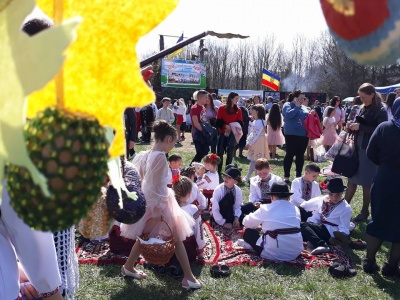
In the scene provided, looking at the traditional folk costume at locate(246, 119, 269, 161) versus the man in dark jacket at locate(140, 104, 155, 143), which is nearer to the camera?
the traditional folk costume at locate(246, 119, 269, 161)

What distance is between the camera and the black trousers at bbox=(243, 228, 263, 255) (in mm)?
4723

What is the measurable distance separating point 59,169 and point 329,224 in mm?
4924

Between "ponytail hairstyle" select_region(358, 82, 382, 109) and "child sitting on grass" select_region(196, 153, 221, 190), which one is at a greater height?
"ponytail hairstyle" select_region(358, 82, 382, 109)

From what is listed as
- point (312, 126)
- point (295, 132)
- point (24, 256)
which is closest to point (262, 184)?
point (295, 132)

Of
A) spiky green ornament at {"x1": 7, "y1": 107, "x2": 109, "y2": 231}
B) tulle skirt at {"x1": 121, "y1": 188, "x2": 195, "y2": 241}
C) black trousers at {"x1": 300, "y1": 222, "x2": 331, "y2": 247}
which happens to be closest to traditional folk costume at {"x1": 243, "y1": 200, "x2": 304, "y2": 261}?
black trousers at {"x1": 300, "y1": 222, "x2": 331, "y2": 247}

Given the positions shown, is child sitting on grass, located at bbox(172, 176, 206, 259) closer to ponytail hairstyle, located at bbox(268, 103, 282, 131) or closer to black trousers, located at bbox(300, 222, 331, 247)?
black trousers, located at bbox(300, 222, 331, 247)

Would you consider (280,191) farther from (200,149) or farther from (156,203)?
(200,149)

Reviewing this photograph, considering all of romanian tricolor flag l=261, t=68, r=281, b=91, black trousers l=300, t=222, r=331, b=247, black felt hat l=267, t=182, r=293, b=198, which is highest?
romanian tricolor flag l=261, t=68, r=281, b=91

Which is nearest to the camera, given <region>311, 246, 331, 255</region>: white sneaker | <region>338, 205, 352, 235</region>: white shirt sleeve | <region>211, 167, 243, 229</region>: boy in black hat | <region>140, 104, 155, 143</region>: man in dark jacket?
<region>311, 246, 331, 255</region>: white sneaker

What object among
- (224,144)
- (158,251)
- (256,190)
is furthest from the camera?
(224,144)

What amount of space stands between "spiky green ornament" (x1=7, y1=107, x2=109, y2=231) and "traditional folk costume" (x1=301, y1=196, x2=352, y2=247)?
4.64 meters

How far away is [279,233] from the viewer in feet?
15.0

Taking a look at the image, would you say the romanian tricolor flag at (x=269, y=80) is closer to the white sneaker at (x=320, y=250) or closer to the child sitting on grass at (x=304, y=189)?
the child sitting on grass at (x=304, y=189)

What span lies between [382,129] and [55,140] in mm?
3819
